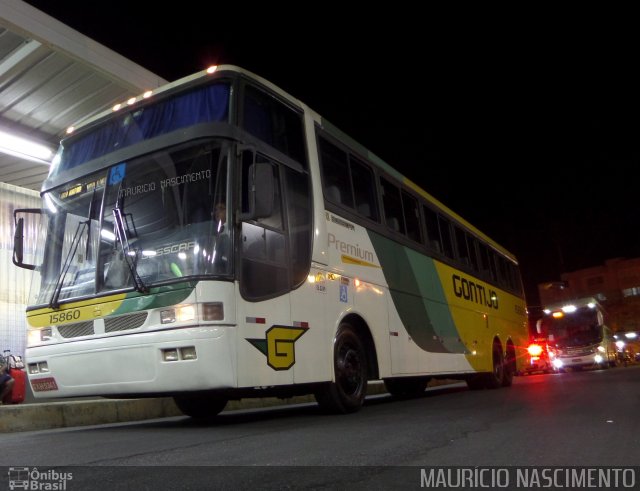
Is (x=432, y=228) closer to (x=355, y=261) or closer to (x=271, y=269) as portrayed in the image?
(x=355, y=261)

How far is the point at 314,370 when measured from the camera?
243 inches

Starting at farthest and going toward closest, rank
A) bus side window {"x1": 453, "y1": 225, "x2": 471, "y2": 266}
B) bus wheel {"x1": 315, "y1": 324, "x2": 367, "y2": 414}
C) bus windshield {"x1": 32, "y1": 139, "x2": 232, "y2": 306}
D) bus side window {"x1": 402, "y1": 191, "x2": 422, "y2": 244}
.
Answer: bus side window {"x1": 453, "y1": 225, "x2": 471, "y2": 266}
bus side window {"x1": 402, "y1": 191, "x2": 422, "y2": 244}
bus wheel {"x1": 315, "y1": 324, "x2": 367, "y2": 414}
bus windshield {"x1": 32, "y1": 139, "x2": 232, "y2": 306}

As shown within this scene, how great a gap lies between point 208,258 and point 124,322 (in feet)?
3.57

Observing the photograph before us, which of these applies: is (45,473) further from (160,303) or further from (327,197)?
(327,197)

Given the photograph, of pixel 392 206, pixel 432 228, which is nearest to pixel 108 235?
pixel 392 206

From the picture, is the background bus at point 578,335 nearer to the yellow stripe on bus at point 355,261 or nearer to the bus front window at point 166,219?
the yellow stripe on bus at point 355,261

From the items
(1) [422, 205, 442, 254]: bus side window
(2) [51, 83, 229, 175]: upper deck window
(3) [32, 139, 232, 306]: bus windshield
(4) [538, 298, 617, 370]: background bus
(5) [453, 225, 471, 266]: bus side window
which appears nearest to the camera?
(3) [32, 139, 232, 306]: bus windshield

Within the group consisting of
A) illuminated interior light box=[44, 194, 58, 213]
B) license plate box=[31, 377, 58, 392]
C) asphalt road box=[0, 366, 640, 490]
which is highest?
illuminated interior light box=[44, 194, 58, 213]

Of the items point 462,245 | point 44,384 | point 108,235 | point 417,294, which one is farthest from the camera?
point 462,245

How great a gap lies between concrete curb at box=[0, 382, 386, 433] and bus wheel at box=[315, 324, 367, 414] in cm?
332

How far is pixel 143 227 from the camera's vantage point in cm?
586

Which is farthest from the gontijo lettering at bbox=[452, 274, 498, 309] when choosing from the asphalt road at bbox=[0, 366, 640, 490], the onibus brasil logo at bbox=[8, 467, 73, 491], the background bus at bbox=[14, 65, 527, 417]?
the onibus brasil logo at bbox=[8, 467, 73, 491]

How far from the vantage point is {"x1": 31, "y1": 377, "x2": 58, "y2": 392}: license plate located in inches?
239

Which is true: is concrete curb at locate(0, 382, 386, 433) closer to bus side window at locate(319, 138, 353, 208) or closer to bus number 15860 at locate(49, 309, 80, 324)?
bus number 15860 at locate(49, 309, 80, 324)
